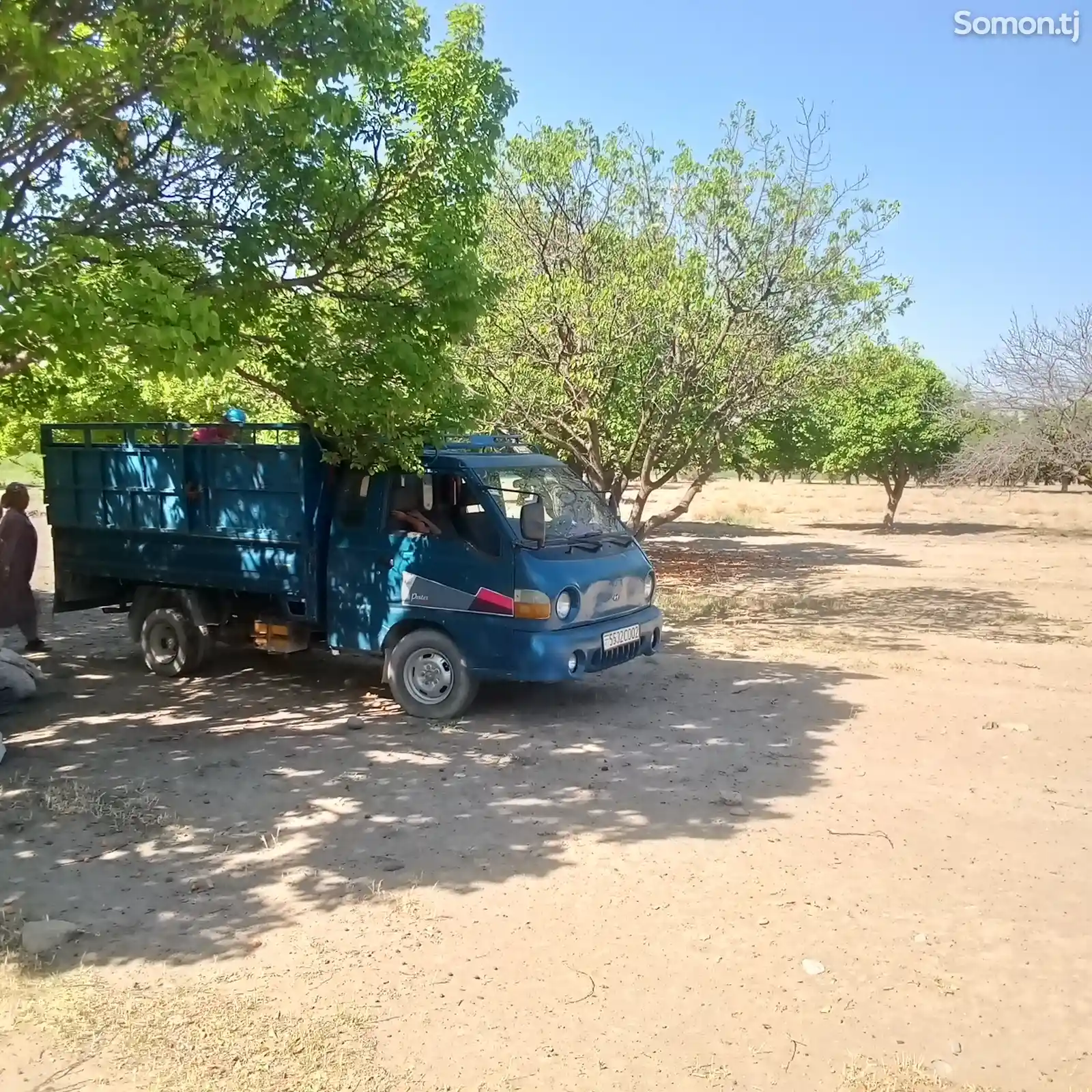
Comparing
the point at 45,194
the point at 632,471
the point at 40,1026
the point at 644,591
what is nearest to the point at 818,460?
the point at 632,471

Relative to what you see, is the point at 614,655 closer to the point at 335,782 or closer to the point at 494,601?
the point at 494,601

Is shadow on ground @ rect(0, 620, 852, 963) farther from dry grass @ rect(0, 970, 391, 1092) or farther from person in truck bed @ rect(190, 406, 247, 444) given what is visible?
person in truck bed @ rect(190, 406, 247, 444)

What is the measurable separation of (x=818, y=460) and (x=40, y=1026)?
4237 cm

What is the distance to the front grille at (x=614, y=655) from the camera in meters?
8.12

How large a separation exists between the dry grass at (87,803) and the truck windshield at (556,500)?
10.8 feet

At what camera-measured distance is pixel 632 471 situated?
16.6 metres

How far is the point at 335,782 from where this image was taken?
22.4ft

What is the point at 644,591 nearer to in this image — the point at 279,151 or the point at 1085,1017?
the point at 279,151

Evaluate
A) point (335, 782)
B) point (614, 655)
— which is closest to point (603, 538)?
point (614, 655)

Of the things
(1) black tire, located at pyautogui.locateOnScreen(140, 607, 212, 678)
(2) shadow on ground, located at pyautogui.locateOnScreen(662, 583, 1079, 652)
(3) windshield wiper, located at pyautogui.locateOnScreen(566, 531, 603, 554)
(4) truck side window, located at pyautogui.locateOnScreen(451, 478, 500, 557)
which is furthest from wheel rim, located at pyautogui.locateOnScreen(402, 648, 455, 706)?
(2) shadow on ground, located at pyautogui.locateOnScreen(662, 583, 1079, 652)

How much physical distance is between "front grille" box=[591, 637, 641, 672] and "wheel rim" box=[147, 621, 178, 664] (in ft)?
14.3

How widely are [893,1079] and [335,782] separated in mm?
4216

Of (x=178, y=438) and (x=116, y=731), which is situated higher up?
(x=178, y=438)

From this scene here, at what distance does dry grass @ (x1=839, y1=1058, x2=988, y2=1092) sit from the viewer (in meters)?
3.50
